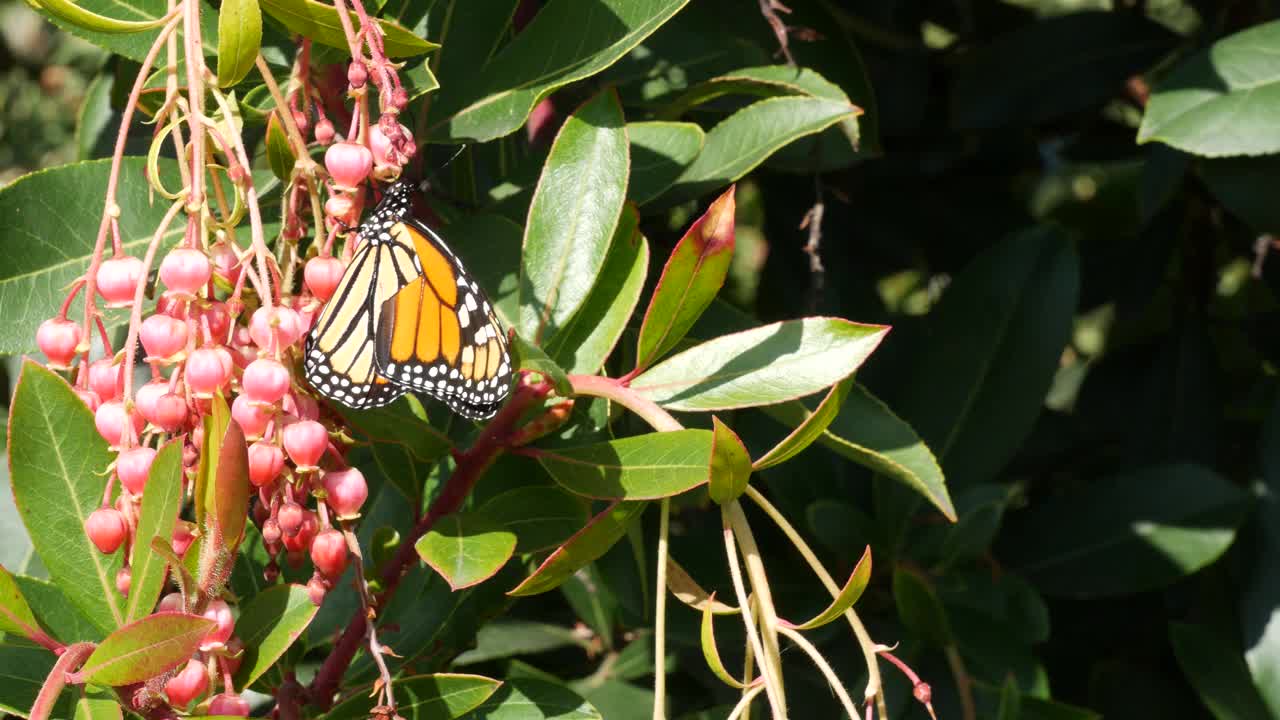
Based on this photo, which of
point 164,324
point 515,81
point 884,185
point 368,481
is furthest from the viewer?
point 884,185

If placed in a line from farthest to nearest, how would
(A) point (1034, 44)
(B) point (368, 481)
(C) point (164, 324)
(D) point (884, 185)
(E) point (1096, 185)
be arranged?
(E) point (1096, 185)
(D) point (884, 185)
(A) point (1034, 44)
(B) point (368, 481)
(C) point (164, 324)

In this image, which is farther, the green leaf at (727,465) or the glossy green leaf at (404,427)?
the glossy green leaf at (404,427)

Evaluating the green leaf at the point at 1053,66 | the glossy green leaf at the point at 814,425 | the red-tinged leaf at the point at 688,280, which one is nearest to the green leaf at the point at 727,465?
the glossy green leaf at the point at 814,425

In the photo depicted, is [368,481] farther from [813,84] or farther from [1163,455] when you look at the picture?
[1163,455]

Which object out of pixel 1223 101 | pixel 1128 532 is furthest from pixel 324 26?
pixel 1128 532

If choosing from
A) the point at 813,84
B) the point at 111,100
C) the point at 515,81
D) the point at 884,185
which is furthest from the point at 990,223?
the point at 111,100

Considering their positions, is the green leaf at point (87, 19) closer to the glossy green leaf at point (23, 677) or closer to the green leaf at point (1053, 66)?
the glossy green leaf at point (23, 677)

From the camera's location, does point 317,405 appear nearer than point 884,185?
Yes

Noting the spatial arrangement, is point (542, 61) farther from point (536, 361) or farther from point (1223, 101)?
point (1223, 101)
